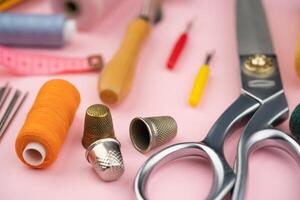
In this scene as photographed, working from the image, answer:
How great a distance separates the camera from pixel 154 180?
0.58 m

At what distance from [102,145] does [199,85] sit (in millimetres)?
199

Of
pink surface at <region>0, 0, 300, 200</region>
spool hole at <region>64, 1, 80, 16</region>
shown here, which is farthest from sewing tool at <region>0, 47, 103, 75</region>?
spool hole at <region>64, 1, 80, 16</region>

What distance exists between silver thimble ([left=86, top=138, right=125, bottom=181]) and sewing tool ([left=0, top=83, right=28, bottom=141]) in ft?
0.45

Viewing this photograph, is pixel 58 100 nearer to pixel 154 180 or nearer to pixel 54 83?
pixel 54 83

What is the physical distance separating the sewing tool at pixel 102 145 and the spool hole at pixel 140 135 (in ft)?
0.08

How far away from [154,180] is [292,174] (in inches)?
6.5

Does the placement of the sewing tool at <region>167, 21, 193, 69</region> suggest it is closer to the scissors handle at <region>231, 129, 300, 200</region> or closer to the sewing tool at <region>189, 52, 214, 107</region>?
the sewing tool at <region>189, 52, 214, 107</region>

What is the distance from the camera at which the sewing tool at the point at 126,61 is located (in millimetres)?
669

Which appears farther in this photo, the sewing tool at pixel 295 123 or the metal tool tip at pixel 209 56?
the metal tool tip at pixel 209 56

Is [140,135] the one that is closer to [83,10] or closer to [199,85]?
[199,85]

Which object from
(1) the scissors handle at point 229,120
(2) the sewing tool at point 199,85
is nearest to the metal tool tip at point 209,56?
(2) the sewing tool at point 199,85

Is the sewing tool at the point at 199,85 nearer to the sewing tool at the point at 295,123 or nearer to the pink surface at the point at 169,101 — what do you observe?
the pink surface at the point at 169,101

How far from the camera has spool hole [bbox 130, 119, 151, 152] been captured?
1.99 ft

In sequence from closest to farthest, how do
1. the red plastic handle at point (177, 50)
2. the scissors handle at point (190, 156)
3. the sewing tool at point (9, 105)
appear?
1. the scissors handle at point (190, 156)
2. the sewing tool at point (9, 105)
3. the red plastic handle at point (177, 50)
